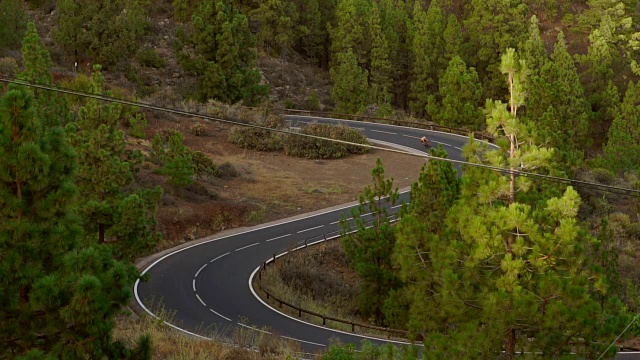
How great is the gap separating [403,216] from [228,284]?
7.99 meters

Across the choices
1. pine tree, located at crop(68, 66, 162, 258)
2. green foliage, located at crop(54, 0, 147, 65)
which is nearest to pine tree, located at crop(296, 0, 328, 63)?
green foliage, located at crop(54, 0, 147, 65)

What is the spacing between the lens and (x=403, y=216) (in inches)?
883

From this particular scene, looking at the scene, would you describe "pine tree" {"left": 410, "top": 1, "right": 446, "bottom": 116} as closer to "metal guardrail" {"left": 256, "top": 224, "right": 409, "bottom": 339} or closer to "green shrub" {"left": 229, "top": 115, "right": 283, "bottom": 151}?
"green shrub" {"left": 229, "top": 115, "right": 283, "bottom": 151}

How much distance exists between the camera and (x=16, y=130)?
33.8ft

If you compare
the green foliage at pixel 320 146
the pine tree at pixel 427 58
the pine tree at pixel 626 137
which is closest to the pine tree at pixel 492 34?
the pine tree at pixel 427 58

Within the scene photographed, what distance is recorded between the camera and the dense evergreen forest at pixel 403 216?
34.0 ft

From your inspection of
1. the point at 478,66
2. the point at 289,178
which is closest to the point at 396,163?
the point at 289,178

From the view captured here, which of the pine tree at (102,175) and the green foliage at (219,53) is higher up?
the green foliage at (219,53)

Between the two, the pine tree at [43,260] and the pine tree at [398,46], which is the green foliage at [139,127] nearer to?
the pine tree at [43,260]

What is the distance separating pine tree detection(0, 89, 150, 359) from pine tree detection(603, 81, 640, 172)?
43393 millimetres

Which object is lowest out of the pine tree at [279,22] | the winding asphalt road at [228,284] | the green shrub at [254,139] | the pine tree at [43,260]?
the winding asphalt road at [228,284]

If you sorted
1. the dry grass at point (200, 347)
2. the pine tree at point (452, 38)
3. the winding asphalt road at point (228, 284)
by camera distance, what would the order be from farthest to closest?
1. the pine tree at point (452, 38)
2. the winding asphalt road at point (228, 284)
3. the dry grass at point (200, 347)

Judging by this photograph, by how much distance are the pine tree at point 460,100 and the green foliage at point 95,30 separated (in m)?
22.1

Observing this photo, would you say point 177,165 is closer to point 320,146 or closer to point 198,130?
point 198,130
